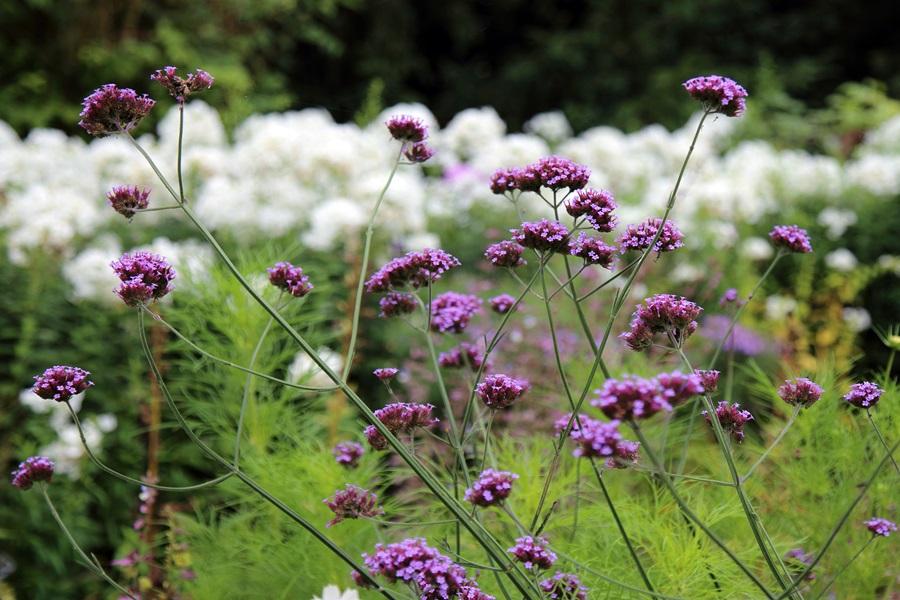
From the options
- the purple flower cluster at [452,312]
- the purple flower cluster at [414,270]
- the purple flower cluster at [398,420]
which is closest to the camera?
the purple flower cluster at [398,420]

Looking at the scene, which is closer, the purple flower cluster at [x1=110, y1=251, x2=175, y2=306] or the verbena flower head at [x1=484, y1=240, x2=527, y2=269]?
the purple flower cluster at [x1=110, y1=251, x2=175, y2=306]

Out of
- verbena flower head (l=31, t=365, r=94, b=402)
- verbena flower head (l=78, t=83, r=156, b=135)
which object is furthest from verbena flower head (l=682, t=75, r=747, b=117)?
verbena flower head (l=31, t=365, r=94, b=402)

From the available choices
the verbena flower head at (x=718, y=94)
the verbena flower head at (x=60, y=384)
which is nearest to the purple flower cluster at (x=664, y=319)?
the verbena flower head at (x=718, y=94)

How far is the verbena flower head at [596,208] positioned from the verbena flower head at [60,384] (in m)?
0.75

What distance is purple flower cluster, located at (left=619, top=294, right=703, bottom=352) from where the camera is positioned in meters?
1.29

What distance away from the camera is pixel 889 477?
2.07 m

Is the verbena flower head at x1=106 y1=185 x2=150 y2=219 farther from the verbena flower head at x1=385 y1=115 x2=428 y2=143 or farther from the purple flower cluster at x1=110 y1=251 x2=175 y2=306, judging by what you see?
the verbena flower head at x1=385 y1=115 x2=428 y2=143

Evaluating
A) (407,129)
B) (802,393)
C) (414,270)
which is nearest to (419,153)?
(407,129)

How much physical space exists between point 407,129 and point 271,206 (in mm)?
3108

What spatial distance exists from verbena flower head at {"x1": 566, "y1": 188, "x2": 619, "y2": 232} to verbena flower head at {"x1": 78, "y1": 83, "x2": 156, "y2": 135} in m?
0.65

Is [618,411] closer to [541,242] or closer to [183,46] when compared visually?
[541,242]

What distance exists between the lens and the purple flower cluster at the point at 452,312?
1604 millimetres

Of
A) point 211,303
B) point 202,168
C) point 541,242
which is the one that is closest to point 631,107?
point 202,168

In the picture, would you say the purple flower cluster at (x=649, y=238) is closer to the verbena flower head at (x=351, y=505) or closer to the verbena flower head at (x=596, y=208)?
the verbena flower head at (x=596, y=208)
